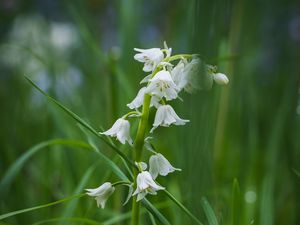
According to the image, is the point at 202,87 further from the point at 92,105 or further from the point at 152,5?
the point at 152,5

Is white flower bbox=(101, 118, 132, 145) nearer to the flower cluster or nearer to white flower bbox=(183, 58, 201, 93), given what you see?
the flower cluster

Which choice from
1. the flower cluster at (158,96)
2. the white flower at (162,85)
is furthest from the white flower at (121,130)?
the white flower at (162,85)

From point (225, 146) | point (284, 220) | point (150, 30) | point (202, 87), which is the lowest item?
point (284, 220)

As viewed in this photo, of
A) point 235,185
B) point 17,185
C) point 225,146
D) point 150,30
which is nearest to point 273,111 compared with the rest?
point 225,146

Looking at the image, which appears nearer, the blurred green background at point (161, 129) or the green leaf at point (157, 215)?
the green leaf at point (157, 215)

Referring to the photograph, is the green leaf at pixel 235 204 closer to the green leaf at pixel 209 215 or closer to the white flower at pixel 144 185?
the green leaf at pixel 209 215

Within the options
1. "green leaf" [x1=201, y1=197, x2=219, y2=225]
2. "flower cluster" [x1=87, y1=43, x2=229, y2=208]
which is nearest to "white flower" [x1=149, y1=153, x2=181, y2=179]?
"flower cluster" [x1=87, y1=43, x2=229, y2=208]

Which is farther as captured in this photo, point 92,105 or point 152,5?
point 152,5

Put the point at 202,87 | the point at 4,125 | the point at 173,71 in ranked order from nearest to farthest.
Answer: the point at 202,87 → the point at 173,71 → the point at 4,125
